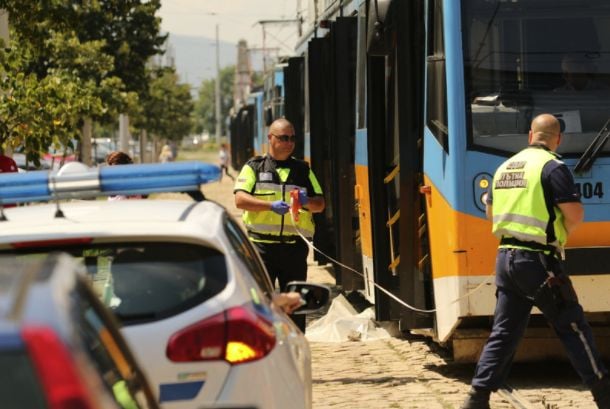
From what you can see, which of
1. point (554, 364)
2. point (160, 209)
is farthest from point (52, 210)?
point (554, 364)

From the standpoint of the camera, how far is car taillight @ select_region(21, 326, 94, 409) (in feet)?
8.13

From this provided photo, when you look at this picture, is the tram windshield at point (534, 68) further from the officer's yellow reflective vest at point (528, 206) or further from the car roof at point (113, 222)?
the car roof at point (113, 222)

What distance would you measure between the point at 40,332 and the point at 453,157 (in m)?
7.19

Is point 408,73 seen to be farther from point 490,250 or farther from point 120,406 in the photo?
point 120,406

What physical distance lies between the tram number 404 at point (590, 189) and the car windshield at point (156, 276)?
4.80 metres

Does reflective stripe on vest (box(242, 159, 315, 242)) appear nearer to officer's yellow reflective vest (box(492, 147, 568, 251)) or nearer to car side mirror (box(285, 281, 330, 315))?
officer's yellow reflective vest (box(492, 147, 568, 251))

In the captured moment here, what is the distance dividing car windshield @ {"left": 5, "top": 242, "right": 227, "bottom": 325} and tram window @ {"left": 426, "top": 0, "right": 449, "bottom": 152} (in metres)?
4.67

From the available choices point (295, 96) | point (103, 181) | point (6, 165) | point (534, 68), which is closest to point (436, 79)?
point (534, 68)

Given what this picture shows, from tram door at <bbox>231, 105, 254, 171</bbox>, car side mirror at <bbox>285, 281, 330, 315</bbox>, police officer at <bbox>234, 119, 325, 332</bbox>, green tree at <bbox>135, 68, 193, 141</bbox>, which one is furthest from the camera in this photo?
green tree at <bbox>135, 68, 193, 141</bbox>

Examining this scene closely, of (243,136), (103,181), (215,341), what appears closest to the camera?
(215,341)

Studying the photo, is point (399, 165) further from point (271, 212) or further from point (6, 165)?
point (6, 165)

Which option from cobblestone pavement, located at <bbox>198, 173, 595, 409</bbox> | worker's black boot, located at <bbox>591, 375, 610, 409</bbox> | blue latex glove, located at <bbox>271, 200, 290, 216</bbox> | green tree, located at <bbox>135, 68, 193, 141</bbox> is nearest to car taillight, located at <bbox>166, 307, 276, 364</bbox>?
worker's black boot, located at <bbox>591, 375, 610, 409</bbox>

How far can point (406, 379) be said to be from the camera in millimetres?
10398

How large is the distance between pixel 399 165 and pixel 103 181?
510 centimetres
